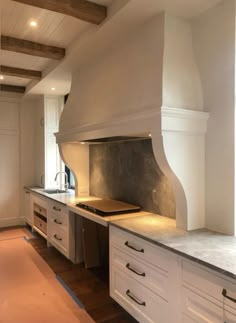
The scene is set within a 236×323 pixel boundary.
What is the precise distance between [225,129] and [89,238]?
207 cm

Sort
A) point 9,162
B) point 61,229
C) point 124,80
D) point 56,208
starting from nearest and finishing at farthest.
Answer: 1. point 124,80
2. point 61,229
3. point 56,208
4. point 9,162

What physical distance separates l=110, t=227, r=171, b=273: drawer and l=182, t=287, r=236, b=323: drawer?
0.22 meters

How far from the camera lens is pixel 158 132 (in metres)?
1.94

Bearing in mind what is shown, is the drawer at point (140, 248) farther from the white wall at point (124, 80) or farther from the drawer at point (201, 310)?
the white wall at point (124, 80)

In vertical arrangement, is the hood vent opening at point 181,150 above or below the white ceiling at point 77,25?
below

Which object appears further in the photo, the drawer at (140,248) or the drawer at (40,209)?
the drawer at (40,209)

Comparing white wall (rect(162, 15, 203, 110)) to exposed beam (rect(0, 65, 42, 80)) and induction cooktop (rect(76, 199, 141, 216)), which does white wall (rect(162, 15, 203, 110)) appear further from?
exposed beam (rect(0, 65, 42, 80))

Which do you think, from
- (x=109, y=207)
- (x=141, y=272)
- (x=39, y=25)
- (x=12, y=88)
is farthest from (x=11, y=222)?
(x=141, y=272)

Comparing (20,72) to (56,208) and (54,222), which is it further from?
(54,222)

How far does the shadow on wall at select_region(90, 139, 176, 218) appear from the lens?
2.56 m

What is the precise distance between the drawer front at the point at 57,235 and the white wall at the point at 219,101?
194 centimetres

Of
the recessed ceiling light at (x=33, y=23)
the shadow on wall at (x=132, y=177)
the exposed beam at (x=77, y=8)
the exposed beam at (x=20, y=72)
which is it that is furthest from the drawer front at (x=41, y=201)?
the exposed beam at (x=77, y=8)

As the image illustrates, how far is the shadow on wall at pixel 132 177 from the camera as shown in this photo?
256 centimetres

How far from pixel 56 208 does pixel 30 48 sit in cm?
201
